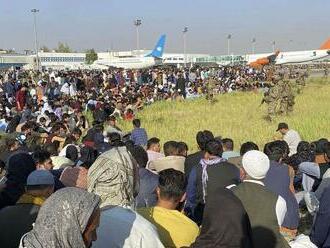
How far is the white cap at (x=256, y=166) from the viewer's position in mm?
4066

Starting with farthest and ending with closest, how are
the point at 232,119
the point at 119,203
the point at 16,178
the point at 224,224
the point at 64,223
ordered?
1. the point at 232,119
2. the point at 16,178
3. the point at 119,203
4. the point at 224,224
5. the point at 64,223

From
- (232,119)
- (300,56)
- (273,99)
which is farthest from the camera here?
(300,56)

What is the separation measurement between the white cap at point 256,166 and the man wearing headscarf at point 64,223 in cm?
190

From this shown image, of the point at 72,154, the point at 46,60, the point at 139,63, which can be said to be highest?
the point at 46,60

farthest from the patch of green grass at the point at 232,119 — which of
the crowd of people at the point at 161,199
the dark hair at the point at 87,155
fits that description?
the crowd of people at the point at 161,199

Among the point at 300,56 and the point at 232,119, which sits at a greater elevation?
the point at 300,56

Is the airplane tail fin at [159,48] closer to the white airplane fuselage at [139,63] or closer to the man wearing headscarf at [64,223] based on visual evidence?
the white airplane fuselage at [139,63]

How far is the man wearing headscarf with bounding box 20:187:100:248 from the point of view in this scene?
2330mm

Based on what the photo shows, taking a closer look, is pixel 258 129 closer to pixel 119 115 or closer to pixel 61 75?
pixel 119 115

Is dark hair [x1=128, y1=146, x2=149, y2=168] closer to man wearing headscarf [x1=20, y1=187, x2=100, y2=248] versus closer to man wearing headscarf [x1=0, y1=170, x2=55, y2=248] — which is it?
man wearing headscarf [x1=0, y1=170, x2=55, y2=248]

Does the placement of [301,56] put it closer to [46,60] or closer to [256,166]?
[46,60]

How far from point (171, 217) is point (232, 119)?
15048mm

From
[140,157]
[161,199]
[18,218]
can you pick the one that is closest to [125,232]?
[161,199]

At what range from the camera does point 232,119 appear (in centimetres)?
1841
